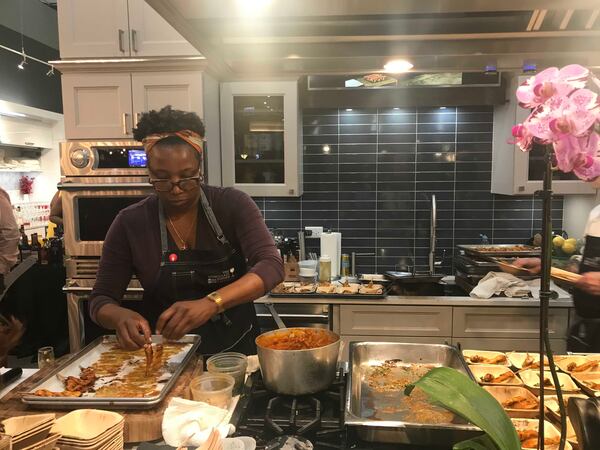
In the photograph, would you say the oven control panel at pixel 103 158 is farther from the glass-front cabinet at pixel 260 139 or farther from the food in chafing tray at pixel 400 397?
the food in chafing tray at pixel 400 397

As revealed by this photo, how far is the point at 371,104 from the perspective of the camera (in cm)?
346

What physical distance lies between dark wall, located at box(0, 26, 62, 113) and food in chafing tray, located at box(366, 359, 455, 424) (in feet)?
19.0

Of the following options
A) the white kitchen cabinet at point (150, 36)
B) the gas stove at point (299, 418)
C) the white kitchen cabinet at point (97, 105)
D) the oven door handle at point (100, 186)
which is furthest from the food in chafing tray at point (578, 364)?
the white kitchen cabinet at point (97, 105)

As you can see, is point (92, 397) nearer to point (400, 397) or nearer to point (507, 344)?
point (400, 397)

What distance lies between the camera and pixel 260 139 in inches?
137

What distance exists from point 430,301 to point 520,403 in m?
1.67

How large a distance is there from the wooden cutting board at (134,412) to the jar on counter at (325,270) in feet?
6.65

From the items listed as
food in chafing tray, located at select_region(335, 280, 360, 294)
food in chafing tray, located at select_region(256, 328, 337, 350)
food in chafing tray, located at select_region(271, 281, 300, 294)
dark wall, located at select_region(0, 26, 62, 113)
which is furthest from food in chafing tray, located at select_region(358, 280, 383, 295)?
dark wall, located at select_region(0, 26, 62, 113)

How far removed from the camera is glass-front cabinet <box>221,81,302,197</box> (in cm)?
344

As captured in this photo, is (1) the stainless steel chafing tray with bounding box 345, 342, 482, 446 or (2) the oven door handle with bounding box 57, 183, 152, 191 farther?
(2) the oven door handle with bounding box 57, 183, 152, 191

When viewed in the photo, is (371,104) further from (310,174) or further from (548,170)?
(548,170)

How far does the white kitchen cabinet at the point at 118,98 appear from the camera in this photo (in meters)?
3.05

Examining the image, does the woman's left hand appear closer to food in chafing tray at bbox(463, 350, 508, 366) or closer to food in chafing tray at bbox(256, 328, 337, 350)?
food in chafing tray at bbox(256, 328, 337, 350)

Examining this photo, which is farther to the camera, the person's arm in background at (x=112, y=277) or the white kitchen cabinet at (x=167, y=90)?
the white kitchen cabinet at (x=167, y=90)
